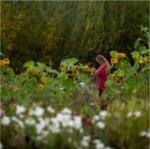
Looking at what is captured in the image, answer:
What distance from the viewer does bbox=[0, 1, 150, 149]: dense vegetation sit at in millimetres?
4777

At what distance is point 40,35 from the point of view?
12430 mm

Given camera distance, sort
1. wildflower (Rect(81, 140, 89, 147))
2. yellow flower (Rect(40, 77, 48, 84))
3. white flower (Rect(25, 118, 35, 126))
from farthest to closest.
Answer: yellow flower (Rect(40, 77, 48, 84)) < white flower (Rect(25, 118, 35, 126)) < wildflower (Rect(81, 140, 89, 147))

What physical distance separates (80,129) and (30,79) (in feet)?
10.1

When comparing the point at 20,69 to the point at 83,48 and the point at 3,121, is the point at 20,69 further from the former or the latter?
the point at 3,121

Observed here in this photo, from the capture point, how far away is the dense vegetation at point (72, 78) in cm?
478

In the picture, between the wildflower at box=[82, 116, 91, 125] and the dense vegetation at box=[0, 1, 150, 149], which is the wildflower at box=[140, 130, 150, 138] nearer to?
the dense vegetation at box=[0, 1, 150, 149]

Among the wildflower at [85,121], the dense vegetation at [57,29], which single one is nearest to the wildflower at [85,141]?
the wildflower at [85,121]

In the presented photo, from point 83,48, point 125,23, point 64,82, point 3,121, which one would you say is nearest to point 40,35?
point 83,48

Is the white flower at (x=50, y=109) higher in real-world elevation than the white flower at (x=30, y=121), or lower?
higher

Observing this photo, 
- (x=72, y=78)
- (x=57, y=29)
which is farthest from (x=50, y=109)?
(x=57, y=29)

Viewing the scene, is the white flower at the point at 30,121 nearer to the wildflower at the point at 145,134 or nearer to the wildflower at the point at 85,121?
the wildflower at the point at 85,121

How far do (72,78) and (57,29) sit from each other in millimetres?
4005

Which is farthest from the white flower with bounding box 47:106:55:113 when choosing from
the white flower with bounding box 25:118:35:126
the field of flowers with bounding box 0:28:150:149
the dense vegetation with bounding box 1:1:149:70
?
the dense vegetation with bounding box 1:1:149:70

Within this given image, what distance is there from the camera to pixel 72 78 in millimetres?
8516
